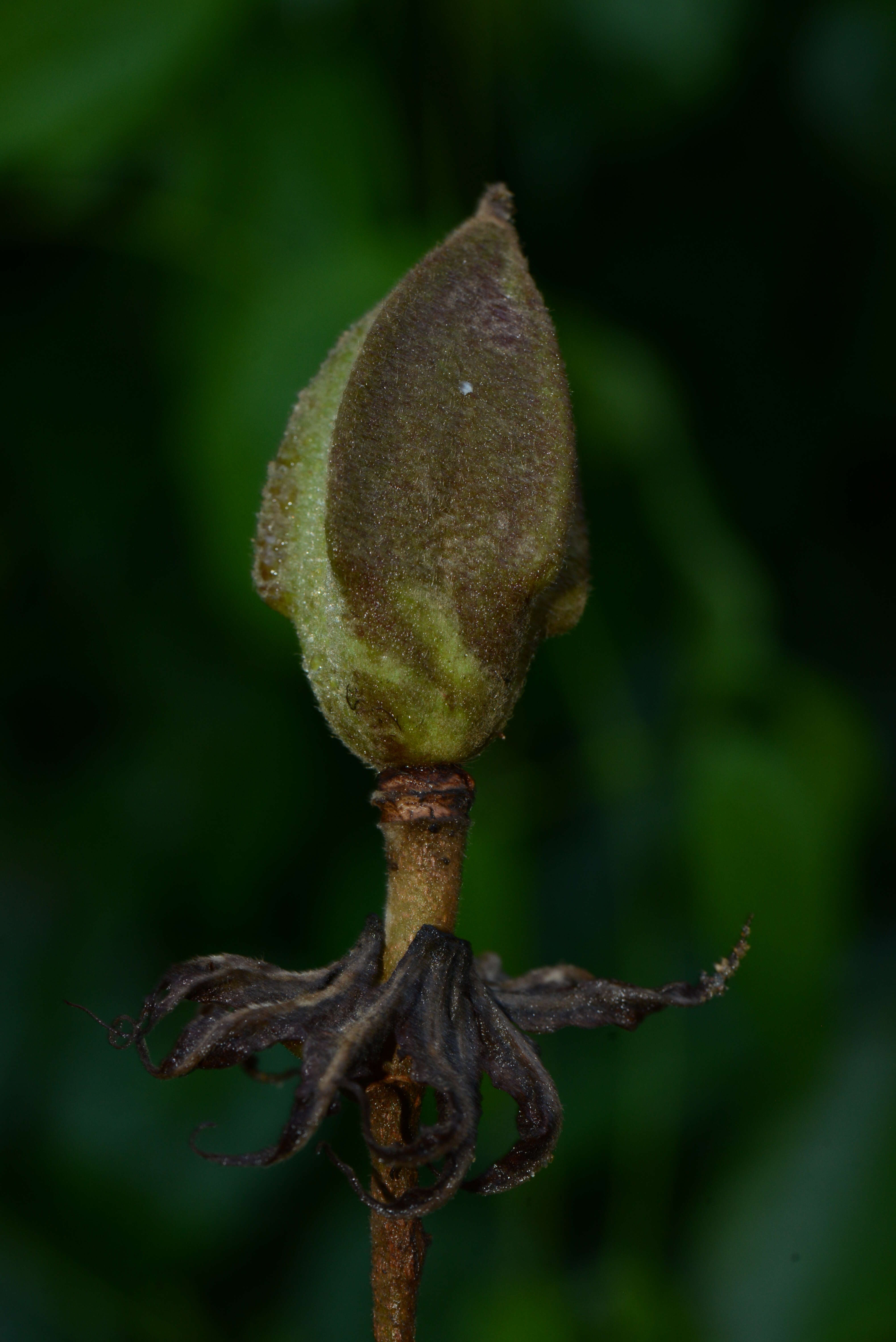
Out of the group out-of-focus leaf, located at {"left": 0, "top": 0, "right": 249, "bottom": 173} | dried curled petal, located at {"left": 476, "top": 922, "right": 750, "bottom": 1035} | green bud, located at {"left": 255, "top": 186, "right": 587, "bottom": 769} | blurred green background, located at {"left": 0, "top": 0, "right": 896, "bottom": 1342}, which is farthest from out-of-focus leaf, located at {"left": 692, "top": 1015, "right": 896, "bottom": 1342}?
out-of-focus leaf, located at {"left": 0, "top": 0, "right": 249, "bottom": 173}

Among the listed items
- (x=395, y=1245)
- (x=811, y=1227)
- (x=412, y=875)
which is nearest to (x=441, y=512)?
(x=412, y=875)

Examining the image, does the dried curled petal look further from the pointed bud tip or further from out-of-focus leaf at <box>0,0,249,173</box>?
out-of-focus leaf at <box>0,0,249,173</box>

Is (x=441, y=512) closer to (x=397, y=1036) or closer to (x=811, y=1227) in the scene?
(x=397, y=1036)

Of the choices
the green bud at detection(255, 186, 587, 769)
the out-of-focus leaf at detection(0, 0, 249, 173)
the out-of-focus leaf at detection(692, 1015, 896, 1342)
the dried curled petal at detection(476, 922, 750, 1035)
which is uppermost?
the out-of-focus leaf at detection(0, 0, 249, 173)

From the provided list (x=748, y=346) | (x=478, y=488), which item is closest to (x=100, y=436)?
(x=748, y=346)

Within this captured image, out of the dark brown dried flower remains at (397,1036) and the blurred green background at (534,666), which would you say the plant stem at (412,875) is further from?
the blurred green background at (534,666)

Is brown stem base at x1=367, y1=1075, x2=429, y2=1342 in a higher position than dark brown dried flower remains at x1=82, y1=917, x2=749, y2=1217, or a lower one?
lower

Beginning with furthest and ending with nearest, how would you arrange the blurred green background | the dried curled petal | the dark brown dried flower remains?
the blurred green background
the dried curled petal
the dark brown dried flower remains
